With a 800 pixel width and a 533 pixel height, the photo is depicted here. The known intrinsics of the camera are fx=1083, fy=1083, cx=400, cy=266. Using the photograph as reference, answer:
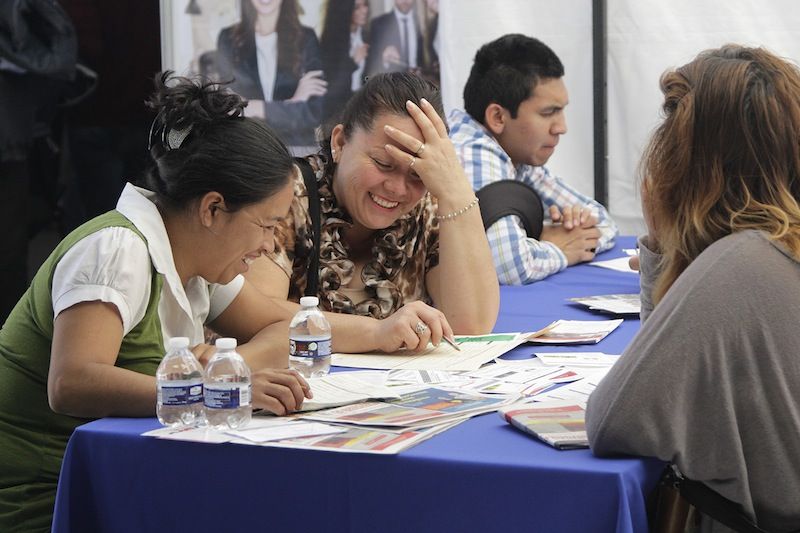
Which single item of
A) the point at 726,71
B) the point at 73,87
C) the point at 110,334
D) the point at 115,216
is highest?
the point at 73,87

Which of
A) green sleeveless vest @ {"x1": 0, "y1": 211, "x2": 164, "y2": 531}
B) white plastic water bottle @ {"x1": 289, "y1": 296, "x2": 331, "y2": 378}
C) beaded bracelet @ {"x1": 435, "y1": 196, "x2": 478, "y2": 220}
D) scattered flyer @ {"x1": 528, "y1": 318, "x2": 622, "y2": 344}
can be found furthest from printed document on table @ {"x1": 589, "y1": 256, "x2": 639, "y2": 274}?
green sleeveless vest @ {"x1": 0, "y1": 211, "x2": 164, "y2": 531}

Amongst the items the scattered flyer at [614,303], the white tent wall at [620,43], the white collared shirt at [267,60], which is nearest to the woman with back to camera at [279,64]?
the white collared shirt at [267,60]

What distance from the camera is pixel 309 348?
201 cm

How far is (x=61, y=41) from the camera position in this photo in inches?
179

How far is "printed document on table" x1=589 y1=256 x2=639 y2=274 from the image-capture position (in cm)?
355

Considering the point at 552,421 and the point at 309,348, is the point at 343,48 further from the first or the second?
the point at 552,421

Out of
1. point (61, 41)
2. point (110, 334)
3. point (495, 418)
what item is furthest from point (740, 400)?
point (61, 41)

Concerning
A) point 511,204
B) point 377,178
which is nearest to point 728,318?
point 377,178

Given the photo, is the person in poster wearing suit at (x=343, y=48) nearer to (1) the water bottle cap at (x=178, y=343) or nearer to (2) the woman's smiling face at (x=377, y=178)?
(2) the woman's smiling face at (x=377, y=178)

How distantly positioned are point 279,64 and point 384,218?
283 centimetres

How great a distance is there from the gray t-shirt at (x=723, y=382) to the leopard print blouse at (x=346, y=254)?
117cm

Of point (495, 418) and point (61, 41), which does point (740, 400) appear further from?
point (61, 41)

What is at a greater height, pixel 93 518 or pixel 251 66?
pixel 251 66

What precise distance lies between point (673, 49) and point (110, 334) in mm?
4006
